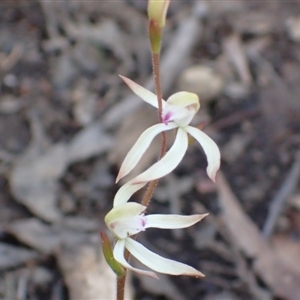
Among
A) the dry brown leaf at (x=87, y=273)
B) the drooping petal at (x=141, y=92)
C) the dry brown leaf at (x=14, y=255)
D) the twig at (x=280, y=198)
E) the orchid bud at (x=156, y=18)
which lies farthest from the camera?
the twig at (x=280, y=198)

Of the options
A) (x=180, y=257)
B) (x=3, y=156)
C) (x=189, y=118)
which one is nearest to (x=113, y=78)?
(x=3, y=156)

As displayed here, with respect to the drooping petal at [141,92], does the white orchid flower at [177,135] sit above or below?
below

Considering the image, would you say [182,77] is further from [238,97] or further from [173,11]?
[173,11]

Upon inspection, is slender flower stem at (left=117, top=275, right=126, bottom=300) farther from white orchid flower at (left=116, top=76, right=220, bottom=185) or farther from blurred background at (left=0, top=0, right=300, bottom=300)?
blurred background at (left=0, top=0, right=300, bottom=300)

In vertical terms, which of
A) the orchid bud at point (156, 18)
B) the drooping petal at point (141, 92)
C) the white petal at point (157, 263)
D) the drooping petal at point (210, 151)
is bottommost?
the white petal at point (157, 263)

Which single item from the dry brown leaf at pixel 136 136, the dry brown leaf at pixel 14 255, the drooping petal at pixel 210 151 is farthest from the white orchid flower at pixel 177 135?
the dry brown leaf at pixel 136 136

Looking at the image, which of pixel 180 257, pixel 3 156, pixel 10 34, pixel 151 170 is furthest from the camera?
pixel 10 34

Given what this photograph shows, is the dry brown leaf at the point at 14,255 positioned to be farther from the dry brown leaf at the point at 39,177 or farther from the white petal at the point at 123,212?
the white petal at the point at 123,212

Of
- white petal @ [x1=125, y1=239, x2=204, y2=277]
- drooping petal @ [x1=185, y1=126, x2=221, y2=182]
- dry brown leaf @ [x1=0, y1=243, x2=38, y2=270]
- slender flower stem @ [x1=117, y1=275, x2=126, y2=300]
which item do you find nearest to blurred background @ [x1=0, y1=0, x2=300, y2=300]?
dry brown leaf @ [x1=0, y1=243, x2=38, y2=270]
